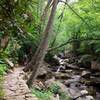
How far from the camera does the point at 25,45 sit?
2120cm

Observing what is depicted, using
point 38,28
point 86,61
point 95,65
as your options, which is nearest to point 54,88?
point 38,28

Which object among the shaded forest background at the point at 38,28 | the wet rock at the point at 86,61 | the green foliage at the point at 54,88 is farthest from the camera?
the wet rock at the point at 86,61

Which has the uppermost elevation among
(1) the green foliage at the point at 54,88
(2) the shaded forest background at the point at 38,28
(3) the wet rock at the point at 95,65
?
(2) the shaded forest background at the point at 38,28

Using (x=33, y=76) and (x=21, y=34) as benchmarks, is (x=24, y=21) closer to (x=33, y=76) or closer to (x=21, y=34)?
(x=21, y=34)

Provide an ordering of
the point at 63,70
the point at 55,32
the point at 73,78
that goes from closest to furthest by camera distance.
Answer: the point at 73,78, the point at 63,70, the point at 55,32

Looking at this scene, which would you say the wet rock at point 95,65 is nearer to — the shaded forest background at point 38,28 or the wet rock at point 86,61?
the shaded forest background at point 38,28

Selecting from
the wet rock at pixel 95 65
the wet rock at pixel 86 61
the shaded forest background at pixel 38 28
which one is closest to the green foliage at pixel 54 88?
the shaded forest background at pixel 38 28

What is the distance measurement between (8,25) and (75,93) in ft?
35.5

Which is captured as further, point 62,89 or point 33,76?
point 62,89

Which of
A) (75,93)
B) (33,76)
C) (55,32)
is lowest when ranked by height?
(75,93)

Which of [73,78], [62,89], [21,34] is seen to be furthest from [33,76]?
[73,78]

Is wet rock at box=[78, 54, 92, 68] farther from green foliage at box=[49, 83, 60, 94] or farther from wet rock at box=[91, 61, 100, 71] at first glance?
green foliage at box=[49, 83, 60, 94]

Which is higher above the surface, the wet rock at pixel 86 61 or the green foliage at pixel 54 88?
the wet rock at pixel 86 61

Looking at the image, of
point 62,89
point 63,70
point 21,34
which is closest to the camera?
point 21,34
